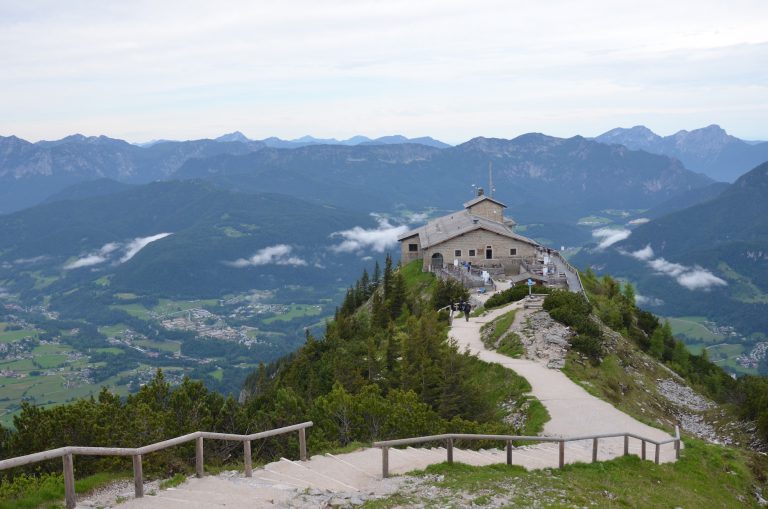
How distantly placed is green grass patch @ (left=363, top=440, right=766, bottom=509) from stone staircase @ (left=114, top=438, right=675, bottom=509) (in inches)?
26.0

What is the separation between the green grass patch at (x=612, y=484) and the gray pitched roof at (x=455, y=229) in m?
45.2

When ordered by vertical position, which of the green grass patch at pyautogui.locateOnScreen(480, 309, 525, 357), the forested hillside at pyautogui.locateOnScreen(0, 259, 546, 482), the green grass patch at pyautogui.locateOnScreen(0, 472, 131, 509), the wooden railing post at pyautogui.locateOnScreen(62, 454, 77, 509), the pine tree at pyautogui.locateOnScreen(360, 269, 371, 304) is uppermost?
the wooden railing post at pyautogui.locateOnScreen(62, 454, 77, 509)

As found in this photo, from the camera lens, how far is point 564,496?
1478cm

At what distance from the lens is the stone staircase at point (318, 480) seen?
473 inches

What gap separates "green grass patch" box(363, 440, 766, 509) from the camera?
45.6ft

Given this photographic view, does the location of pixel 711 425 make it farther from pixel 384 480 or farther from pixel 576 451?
pixel 384 480

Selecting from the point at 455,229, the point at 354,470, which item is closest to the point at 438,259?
the point at 455,229

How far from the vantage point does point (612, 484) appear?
16.9 metres

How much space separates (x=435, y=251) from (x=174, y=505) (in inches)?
2265

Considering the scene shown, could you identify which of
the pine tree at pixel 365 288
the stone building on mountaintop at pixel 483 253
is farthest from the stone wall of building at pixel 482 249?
the pine tree at pixel 365 288

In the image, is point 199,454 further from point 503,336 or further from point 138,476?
point 503,336

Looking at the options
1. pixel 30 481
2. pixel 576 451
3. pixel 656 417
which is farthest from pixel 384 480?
pixel 656 417

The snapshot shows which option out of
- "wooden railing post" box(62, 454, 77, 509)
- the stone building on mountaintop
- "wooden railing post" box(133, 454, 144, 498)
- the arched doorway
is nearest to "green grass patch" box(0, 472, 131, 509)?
"wooden railing post" box(62, 454, 77, 509)

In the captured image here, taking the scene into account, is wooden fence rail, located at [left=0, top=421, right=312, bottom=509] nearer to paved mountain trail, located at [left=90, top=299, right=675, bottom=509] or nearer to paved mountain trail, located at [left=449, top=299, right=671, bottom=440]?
paved mountain trail, located at [left=90, top=299, right=675, bottom=509]
